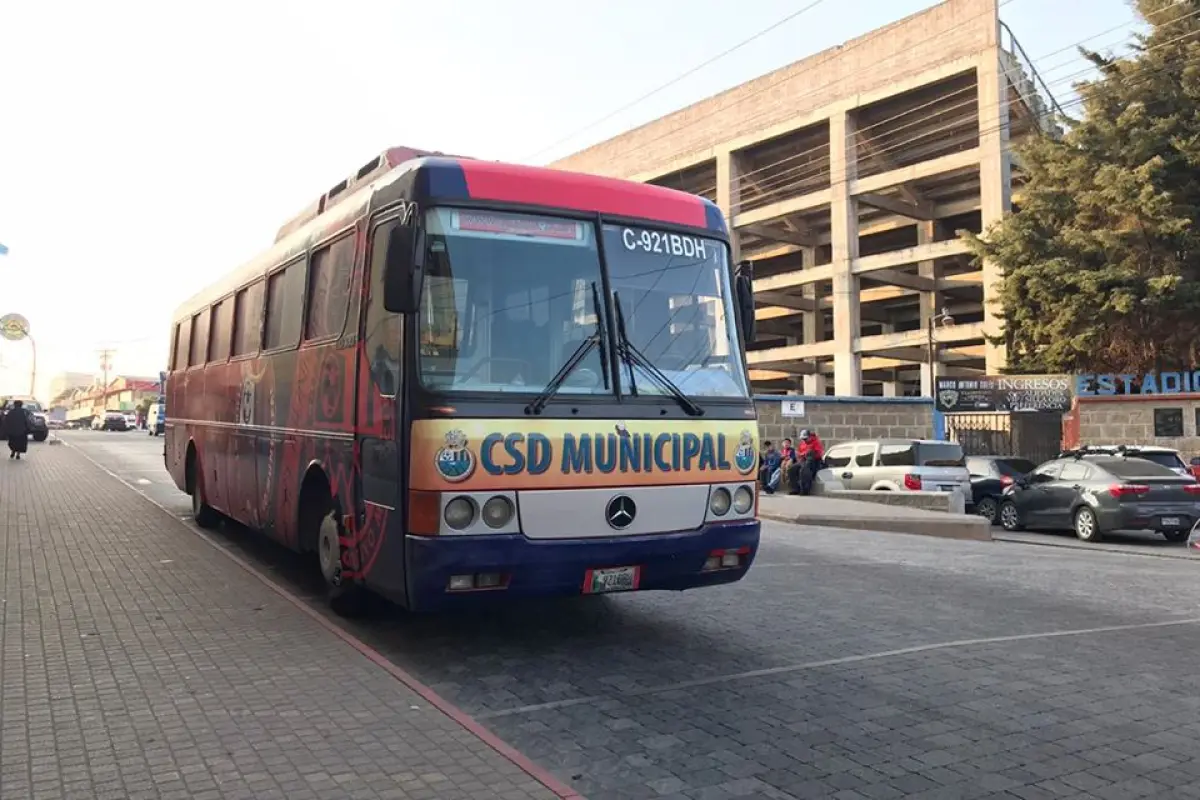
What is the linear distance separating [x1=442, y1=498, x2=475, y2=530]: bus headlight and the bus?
1cm

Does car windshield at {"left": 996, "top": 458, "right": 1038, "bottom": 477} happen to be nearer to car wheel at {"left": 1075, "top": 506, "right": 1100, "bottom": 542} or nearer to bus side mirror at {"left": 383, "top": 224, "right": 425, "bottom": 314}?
car wheel at {"left": 1075, "top": 506, "right": 1100, "bottom": 542}

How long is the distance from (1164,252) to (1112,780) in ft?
94.2

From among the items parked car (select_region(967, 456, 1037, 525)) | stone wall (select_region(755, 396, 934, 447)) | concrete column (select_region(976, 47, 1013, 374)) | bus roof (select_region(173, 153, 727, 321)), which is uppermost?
concrete column (select_region(976, 47, 1013, 374))

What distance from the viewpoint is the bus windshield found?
5926mm

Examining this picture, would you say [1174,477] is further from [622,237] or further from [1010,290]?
[1010,290]

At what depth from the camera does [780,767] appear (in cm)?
445

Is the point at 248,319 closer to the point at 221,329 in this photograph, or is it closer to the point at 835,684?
the point at 221,329

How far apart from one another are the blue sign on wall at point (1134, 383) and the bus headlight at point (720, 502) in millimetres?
25902

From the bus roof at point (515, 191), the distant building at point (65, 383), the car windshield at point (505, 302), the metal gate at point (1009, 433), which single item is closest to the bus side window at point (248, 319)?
the bus roof at point (515, 191)

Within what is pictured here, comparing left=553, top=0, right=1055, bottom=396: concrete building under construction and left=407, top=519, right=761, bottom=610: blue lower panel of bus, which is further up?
left=553, top=0, right=1055, bottom=396: concrete building under construction

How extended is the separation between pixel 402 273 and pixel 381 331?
27.6 inches

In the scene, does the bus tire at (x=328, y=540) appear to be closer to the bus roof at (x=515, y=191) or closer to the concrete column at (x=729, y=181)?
the bus roof at (x=515, y=191)

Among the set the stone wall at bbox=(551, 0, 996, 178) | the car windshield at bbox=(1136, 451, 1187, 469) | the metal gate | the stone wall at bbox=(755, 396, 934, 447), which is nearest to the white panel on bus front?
the car windshield at bbox=(1136, 451, 1187, 469)

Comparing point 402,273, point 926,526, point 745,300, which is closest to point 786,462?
point 926,526
